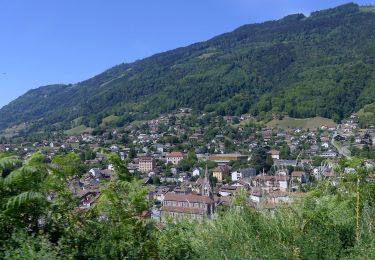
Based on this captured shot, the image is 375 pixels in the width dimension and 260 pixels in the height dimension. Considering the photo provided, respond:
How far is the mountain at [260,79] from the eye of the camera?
8750cm

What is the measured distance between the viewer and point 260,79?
110 metres

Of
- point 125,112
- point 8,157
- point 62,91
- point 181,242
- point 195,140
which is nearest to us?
point 8,157

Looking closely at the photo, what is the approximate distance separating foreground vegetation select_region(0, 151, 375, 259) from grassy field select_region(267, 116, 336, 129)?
7489 cm

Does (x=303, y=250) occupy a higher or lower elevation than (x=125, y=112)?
higher

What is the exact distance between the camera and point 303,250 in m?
3.33

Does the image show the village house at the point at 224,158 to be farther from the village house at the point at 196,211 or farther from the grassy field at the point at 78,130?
the village house at the point at 196,211

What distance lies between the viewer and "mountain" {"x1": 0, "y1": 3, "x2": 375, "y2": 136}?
8750cm

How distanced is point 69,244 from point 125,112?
340ft

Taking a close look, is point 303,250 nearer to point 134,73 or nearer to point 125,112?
point 125,112

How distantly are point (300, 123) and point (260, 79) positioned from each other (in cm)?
3172

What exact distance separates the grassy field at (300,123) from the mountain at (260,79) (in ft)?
4.47

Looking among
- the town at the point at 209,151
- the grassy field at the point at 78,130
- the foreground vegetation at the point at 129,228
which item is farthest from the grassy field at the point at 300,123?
the foreground vegetation at the point at 129,228

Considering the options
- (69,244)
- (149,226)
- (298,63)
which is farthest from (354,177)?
(298,63)

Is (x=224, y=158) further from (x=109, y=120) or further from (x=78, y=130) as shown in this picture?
(x=109, y=120)
